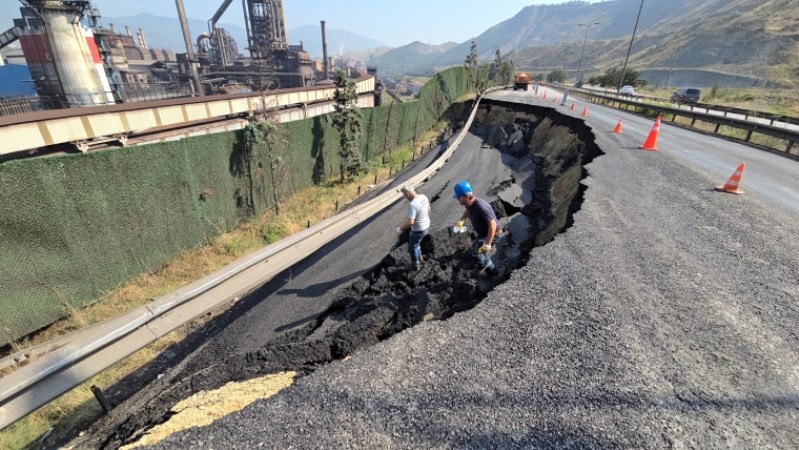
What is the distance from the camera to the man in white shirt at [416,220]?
6.57 m

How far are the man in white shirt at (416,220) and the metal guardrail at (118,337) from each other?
242 centimetres

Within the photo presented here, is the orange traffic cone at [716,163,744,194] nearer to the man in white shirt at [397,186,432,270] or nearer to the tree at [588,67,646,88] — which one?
the man in white shirt at [397,186,432,270]

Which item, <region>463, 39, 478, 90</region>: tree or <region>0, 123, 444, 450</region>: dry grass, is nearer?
<region>0, 123, 444, 450</region>: dry grass

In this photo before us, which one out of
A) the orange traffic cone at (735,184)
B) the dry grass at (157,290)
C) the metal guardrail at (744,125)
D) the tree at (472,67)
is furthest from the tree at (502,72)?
the orange traffic cone at (735,184)

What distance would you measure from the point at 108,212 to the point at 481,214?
7404 mm

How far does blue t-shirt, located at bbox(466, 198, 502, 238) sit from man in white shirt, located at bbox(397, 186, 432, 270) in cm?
111

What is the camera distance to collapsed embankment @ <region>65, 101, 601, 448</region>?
4.00 metres

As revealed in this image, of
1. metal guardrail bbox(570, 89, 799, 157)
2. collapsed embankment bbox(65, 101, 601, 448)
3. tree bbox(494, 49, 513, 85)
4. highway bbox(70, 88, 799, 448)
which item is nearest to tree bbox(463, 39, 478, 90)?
tree bbox(494, 49, 513, 85)

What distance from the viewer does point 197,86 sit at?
39.3 meters

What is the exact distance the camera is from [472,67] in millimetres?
44906

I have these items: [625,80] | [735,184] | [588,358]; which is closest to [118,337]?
[588,358]

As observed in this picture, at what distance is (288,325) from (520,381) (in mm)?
4402

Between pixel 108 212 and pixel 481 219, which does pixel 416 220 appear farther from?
pixel 108 212

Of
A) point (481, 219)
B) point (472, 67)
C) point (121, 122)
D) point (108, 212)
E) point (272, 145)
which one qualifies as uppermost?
point (472, 67)
